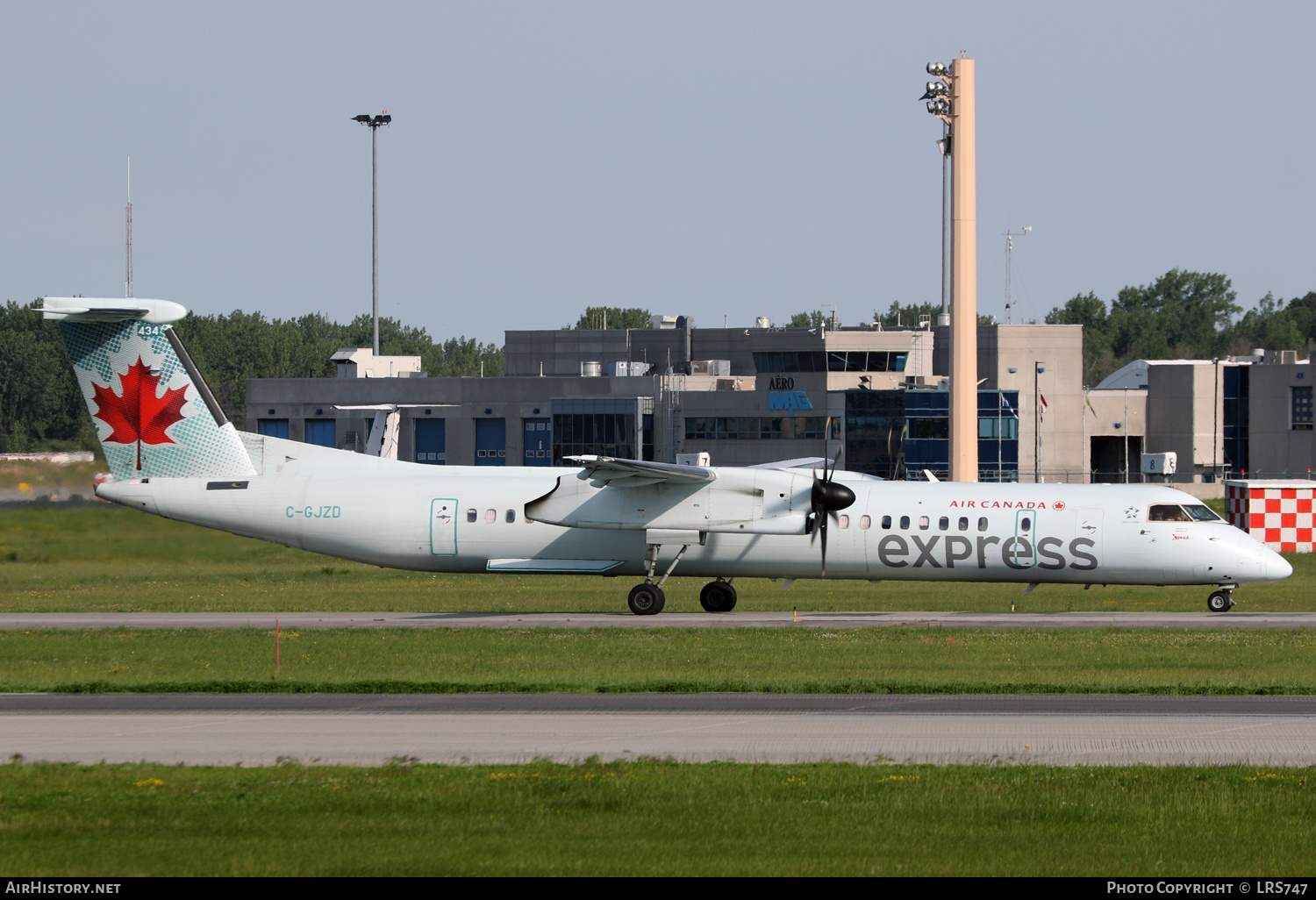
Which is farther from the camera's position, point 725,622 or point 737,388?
point 737,388

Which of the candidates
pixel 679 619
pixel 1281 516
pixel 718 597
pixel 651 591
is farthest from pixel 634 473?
pixel 1281 516

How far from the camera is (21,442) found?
4203 inches

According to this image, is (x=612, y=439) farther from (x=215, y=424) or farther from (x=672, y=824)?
(x=672, y=824)

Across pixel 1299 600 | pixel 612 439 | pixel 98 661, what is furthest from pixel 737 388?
pixel 98 661

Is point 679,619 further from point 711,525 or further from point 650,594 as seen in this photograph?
point 711,525

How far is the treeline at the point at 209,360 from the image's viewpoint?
11175cm

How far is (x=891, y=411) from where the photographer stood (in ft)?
287

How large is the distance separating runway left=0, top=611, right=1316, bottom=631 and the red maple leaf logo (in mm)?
4379

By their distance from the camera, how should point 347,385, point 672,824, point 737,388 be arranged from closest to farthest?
point 672,824, point 737,388, point 347,385

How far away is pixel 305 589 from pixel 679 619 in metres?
15.1

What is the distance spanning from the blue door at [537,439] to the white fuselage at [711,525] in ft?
264

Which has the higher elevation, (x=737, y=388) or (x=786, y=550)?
(x=737, y=388)

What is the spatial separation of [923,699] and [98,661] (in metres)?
14.6

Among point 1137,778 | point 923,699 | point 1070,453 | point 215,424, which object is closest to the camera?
point 1137,778
